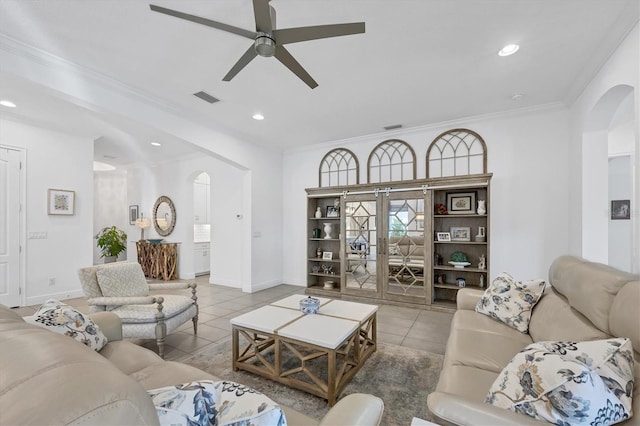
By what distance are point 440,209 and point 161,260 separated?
20.0ft

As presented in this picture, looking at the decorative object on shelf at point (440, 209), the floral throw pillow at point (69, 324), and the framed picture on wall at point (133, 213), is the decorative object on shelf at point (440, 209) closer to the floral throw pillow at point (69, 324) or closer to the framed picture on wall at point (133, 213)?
the floral throw pillow at point (69, 324)

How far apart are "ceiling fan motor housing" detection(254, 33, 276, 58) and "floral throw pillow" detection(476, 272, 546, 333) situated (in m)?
2.73

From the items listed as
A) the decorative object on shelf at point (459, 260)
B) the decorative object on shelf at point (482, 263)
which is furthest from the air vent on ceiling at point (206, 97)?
the decorative object on shelf at point (482, 263)

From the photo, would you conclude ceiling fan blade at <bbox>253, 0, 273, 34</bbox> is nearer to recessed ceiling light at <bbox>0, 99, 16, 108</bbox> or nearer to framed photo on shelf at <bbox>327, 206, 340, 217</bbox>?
framed photo on shelf at <bbox>327, 206, 340, 217</bbox>

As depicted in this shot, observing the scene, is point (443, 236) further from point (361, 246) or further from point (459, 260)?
point (361, 246)

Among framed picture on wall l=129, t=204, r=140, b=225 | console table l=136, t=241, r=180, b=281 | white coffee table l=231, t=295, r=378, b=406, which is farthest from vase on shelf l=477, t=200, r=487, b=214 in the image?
framed picture on wall l=129, t=204, r=140, b=225

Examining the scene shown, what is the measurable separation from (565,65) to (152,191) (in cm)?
799

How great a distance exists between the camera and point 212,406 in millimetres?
802

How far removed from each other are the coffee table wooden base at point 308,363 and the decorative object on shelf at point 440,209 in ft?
7.39

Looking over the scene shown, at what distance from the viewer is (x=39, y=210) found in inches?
175

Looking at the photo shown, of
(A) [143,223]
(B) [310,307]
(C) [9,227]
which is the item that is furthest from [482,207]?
(A) [143,223]

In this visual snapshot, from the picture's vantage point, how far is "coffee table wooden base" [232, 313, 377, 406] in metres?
2.02

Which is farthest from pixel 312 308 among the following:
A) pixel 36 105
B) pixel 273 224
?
pixel 36 105

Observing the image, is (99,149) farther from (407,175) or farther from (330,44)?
(407,175)
